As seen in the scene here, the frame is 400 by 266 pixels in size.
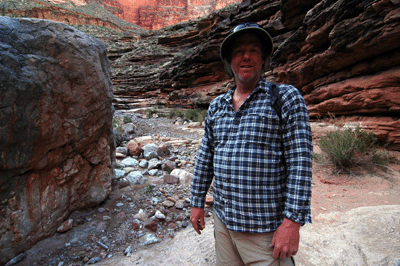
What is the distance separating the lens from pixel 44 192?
2133 millimetres

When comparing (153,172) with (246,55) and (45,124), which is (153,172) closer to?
(45,124)

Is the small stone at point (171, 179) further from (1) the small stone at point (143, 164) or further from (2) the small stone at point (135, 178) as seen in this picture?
Answer: (1) the small stone at point (143, 164)

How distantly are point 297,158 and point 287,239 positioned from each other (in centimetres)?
41

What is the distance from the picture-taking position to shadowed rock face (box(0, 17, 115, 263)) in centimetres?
180

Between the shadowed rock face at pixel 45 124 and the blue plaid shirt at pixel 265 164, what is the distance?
1.91 metres

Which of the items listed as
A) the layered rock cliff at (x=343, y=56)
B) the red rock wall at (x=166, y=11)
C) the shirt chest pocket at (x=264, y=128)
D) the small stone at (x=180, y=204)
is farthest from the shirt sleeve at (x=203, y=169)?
the red rock wall at (x=166, y=11)

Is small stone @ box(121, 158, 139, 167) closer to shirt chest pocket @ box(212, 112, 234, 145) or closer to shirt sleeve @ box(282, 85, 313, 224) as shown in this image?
shirt chest pocket @ box(212, 112, 234, 145)

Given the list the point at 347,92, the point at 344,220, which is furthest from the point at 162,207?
the point at 347,92

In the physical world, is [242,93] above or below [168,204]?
above

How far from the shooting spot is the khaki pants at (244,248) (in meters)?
1.05

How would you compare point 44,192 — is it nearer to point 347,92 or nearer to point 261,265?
point 261,265

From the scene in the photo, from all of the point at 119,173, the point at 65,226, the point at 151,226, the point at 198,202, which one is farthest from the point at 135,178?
the point at 198,202

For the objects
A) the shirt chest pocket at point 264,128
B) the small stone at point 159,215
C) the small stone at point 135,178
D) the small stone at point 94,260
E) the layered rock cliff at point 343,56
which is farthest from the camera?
the layered rock cliff at point 343,56

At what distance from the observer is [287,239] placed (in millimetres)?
989
